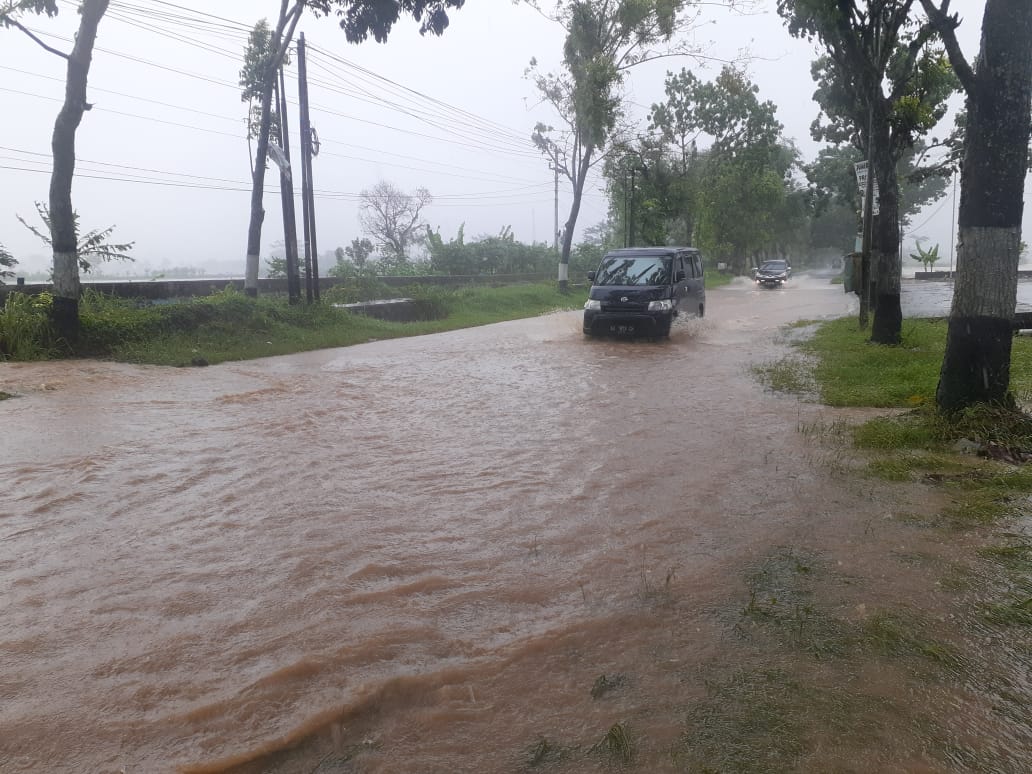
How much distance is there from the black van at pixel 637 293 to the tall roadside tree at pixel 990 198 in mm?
8374

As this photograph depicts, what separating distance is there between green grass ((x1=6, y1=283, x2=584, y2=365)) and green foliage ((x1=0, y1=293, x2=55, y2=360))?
0.02 metres

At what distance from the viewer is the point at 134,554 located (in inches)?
177

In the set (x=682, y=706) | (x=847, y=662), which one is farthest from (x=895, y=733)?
(x=682, y=706)

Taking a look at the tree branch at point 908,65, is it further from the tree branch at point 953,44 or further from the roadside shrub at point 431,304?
the roadside shrub at point 431,304

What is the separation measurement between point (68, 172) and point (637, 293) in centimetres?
1005

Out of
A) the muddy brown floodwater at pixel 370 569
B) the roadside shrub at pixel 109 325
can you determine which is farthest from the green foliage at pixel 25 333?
the muddy brown floodwater at pixel 370 569

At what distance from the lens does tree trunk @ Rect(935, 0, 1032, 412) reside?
615cm

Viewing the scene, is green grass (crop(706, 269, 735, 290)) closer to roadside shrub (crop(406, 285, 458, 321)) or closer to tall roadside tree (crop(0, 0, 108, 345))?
roadside shrub (crop(406, 285, 458, 321))

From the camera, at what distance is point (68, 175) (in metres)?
12.2

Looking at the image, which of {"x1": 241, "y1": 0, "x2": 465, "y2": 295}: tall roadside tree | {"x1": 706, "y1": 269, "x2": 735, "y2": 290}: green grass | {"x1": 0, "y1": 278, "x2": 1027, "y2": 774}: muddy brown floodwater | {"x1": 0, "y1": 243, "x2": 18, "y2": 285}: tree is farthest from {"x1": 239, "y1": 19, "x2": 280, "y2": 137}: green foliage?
{"x1": 706, "y1": 269, "x2": 735, "y2": 290}: green grass

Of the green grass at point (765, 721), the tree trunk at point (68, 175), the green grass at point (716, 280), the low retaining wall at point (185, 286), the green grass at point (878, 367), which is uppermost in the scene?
the tree trunk at point (68, 175)

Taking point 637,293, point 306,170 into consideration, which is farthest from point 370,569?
point 306,170

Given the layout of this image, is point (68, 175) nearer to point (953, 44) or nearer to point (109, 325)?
point (109, 325)

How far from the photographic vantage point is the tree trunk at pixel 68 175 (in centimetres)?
1188
